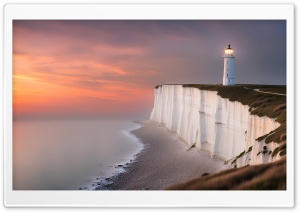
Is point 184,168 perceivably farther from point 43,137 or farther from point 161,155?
point 43,137

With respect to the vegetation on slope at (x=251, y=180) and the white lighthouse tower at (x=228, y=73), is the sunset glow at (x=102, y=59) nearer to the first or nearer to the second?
the vegetation on slope at (x=251, y=180)

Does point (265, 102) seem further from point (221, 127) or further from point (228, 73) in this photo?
point (228, 73)

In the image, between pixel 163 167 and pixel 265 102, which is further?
pixel 163 167

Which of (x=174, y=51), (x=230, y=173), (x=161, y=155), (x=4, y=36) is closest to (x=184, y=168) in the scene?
(x=161, y=155)

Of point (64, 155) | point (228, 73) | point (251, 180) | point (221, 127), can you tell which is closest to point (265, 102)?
point (221, 127)

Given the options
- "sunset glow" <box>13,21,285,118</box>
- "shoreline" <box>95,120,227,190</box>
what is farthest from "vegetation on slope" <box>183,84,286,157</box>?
"shoreline" <box>95,120,227,190</box>

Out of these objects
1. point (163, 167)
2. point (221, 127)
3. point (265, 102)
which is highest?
point (265, 102)

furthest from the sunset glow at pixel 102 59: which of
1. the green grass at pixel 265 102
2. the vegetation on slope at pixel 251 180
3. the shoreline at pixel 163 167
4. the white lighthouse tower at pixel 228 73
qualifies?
the white lighthouse tower at pixel 228 73
